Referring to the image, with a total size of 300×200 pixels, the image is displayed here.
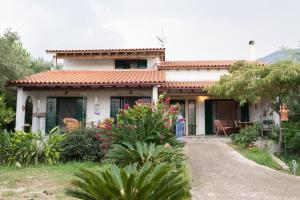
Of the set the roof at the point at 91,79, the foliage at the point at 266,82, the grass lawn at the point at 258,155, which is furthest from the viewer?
the roof at the point at 91,79

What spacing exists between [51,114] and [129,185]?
13723mm

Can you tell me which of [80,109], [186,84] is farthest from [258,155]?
[80,109]

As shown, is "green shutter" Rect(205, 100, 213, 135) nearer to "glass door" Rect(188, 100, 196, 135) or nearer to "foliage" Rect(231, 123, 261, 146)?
"glass door" Rect(188, 100, 196, 135)

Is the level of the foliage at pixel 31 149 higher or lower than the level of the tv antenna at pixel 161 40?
lower

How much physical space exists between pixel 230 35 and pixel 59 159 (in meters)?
14.5

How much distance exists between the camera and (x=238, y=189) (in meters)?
6.95

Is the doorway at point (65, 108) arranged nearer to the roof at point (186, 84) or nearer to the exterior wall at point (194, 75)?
the roof at point (186, 84)

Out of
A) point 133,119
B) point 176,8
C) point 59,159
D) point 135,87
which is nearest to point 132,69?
point 135,87

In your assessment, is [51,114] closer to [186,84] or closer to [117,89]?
[117,89]

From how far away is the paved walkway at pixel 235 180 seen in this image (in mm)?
6527

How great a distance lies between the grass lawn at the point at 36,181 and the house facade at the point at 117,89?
4.45m

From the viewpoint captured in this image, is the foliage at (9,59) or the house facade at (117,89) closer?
the foliage at (9,59)

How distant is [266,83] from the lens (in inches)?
454

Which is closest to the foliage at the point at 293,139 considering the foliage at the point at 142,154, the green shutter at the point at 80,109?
the foliage at the point at 142,154
